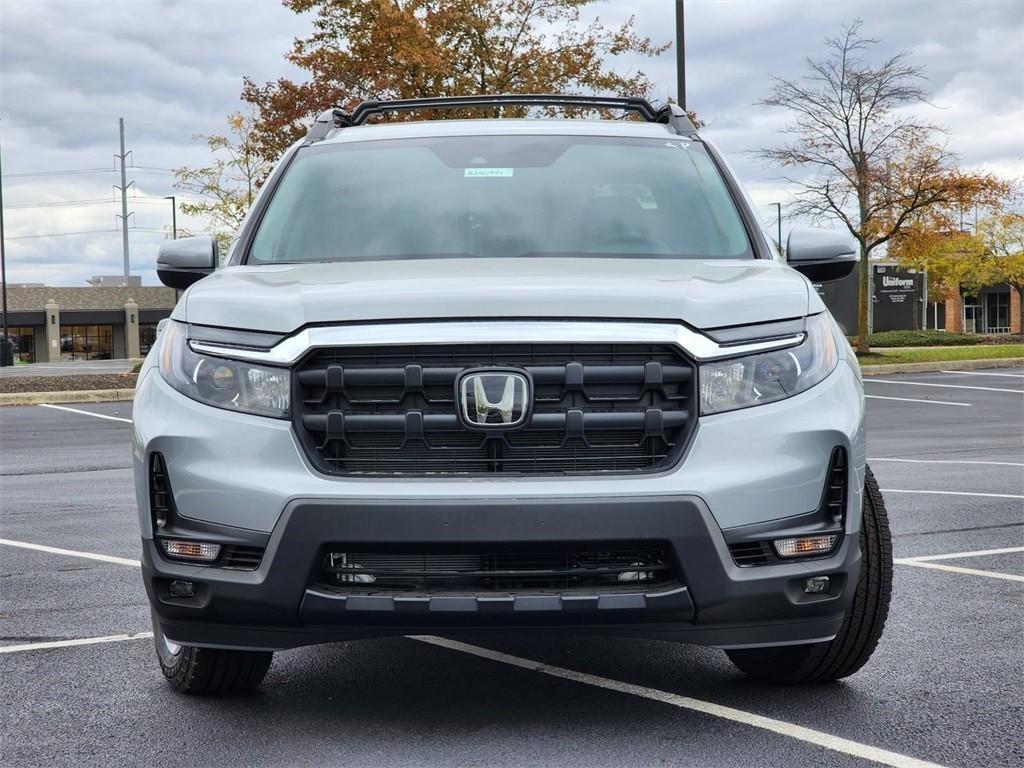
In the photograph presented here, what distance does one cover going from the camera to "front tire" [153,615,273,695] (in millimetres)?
4238

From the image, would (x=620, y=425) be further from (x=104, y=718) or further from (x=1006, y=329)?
(x=1006, y=329)

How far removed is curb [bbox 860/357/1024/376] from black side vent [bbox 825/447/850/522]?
24851 mm

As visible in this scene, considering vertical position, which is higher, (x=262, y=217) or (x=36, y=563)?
(x=262, y=217)

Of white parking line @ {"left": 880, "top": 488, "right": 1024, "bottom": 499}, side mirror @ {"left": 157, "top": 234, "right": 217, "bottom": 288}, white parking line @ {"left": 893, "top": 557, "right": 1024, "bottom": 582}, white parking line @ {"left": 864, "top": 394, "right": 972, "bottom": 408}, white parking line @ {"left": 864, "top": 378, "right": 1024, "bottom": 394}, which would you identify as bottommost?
white parking line @ {"left": 864, "top": 378, "right": 1024, "bottom": 394}

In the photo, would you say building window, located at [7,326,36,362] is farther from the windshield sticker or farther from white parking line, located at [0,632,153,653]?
the windshield sticker

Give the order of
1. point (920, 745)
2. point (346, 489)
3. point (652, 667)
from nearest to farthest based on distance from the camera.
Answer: point (346, 489) < point (920, 745) < point (652, 667)

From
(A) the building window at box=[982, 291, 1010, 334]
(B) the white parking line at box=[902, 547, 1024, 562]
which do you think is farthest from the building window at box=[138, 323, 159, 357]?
Result: (B) the white parking line at box=[902, 547, 1024, 562]

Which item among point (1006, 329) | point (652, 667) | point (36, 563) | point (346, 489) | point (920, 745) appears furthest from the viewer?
point (1006, 329)

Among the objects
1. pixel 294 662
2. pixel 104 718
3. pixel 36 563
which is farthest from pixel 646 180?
pixel 36 563

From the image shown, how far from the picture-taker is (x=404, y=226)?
15.9 feet

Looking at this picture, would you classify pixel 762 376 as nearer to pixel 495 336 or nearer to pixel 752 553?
pixel 752 553

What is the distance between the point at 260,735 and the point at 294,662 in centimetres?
94

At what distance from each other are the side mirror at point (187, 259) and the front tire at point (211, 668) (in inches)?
54.7

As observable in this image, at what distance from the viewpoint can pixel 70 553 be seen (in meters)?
7.35
